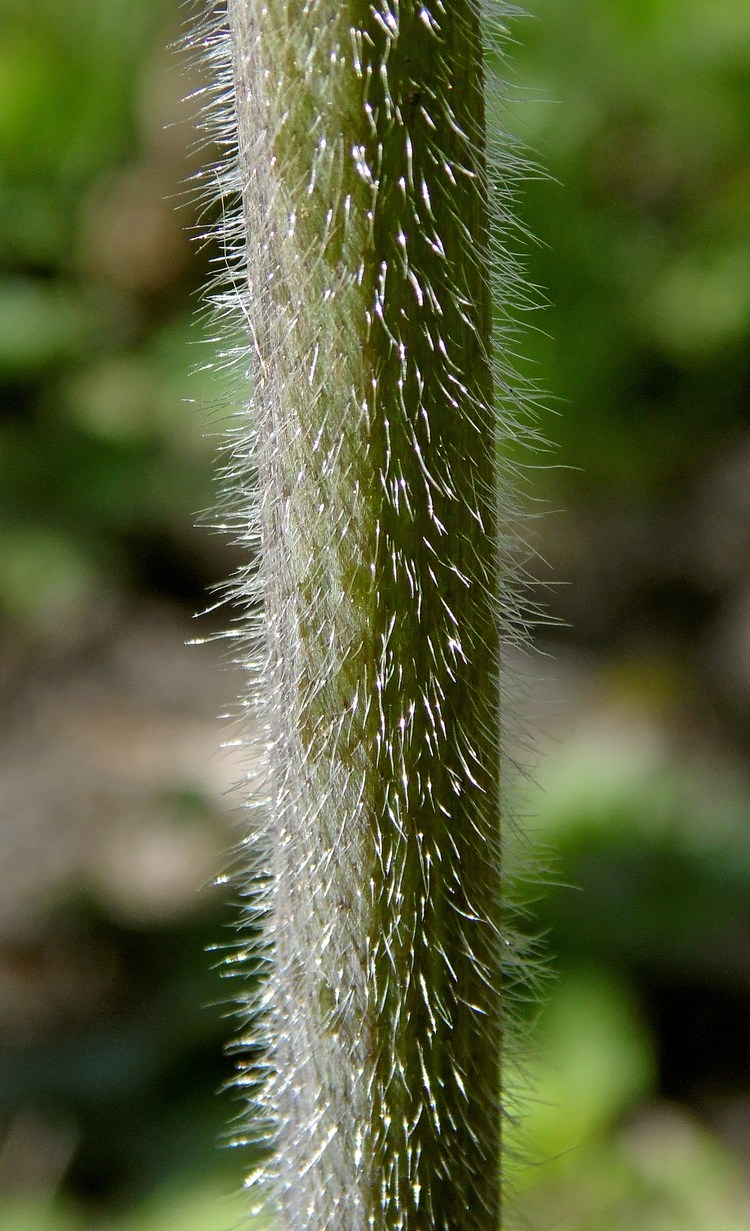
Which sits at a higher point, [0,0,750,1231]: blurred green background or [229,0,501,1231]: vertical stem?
[229,0,501,1231]: vertical stem

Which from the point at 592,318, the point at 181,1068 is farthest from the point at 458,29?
the point at 592,318

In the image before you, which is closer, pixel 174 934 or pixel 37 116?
pixel 174 934

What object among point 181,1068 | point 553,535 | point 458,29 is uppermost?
point 458,29

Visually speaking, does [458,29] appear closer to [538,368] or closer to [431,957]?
Answer: [431,957]

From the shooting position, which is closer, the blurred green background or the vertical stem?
the vertical stem
